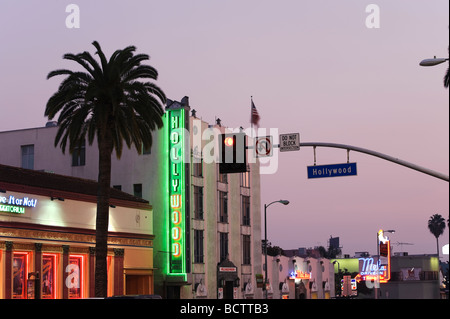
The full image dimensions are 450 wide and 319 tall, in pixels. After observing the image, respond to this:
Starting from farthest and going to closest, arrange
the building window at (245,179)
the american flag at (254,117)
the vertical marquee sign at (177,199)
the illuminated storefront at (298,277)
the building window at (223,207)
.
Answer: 1. the illuminated storefront at (298,277)
2. the building window at (245,179)
3. the building window at (223,207)
4. the vertical marquee sign at (177,199)
5. the american flag at (254,117)

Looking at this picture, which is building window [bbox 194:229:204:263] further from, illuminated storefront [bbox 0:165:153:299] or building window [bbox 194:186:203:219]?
illuminated storefront [bbox 0:165:153:299]

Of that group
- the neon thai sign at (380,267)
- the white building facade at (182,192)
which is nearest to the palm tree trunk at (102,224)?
the white building facade at (182,192)

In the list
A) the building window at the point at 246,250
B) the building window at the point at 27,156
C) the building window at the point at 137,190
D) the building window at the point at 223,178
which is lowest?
the building window at the point at 246,250

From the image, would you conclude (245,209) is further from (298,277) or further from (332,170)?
(332,170)

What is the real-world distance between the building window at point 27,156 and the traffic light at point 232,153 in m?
42.9

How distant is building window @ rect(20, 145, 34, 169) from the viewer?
72.2 metres

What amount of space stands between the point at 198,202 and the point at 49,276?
19.6m

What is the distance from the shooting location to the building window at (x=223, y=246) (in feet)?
241

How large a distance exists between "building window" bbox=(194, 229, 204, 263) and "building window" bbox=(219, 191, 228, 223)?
4806 mm

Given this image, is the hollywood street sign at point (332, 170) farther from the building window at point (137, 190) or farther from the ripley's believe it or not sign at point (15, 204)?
the building window at point (137, 190)
